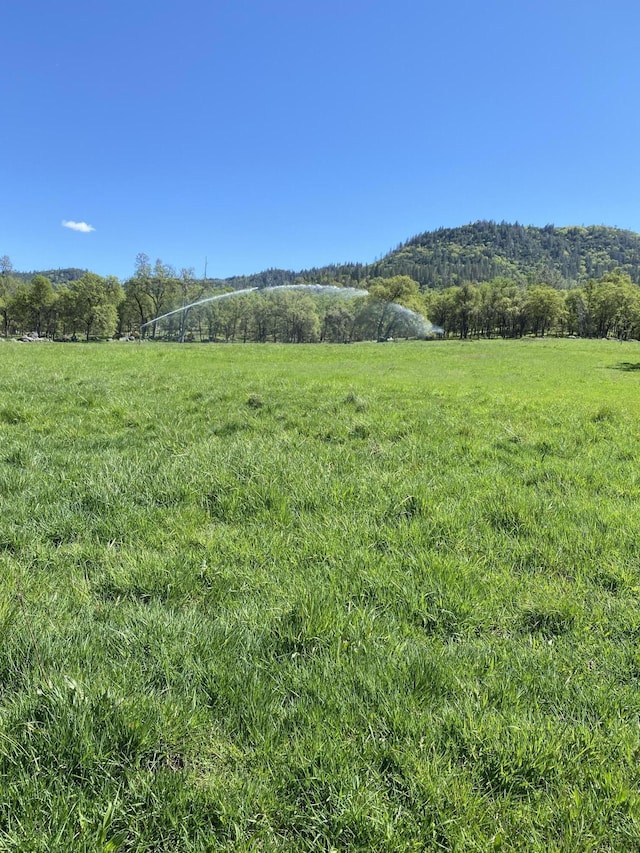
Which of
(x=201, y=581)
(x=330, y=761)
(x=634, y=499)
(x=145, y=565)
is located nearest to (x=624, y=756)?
(x=330, y=761)

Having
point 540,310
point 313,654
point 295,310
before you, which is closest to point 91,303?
point 295,310

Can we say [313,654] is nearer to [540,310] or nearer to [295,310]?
[540,310]

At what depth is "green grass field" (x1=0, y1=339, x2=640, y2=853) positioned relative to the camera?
2004mm

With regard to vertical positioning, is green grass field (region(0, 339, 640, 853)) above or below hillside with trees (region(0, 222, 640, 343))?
below

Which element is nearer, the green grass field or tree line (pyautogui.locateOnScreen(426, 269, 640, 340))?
the green grass field

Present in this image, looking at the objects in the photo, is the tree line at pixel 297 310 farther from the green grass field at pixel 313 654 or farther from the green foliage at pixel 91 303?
the green grass field at pixel 313 654

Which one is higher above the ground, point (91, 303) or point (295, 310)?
point (295, 310)

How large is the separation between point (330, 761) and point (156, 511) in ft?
11.4

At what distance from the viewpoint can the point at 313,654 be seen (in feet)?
9.82

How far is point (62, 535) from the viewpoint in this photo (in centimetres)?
445

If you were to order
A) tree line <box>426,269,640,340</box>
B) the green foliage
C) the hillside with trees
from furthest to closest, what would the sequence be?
tree line <box>426,269,640,340</box>
the hillside with trees
the green foliage

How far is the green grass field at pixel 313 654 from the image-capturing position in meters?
2.00

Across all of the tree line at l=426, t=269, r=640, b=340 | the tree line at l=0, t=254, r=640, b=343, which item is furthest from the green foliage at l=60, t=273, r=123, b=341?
the tree line at l=426, t=269, r=640, b=340

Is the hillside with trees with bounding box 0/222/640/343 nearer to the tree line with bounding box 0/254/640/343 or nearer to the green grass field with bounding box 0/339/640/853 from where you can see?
the tree line with bounding box 0/254/640/343
